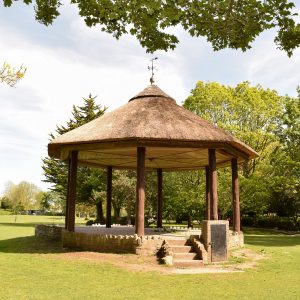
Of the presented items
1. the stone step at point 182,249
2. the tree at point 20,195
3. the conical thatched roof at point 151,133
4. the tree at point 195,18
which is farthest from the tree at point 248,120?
the tree at point 20,195

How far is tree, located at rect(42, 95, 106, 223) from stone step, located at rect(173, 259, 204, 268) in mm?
28257

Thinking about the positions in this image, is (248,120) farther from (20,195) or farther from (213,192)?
(20,195)

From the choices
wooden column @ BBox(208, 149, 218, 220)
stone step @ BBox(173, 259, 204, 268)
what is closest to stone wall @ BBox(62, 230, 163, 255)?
stone step @ BBox(173, 259, 204, 268)

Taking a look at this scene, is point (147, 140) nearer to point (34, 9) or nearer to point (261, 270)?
point (261, 270)

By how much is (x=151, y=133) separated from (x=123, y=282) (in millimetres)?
6911

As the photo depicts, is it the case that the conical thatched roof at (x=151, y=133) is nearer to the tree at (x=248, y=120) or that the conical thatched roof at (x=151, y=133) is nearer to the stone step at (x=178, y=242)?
the stone step at (x=178, y=242)

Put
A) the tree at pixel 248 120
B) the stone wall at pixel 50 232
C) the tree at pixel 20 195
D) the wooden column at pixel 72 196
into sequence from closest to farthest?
the wooden column at pixel 72 196
the stone wall at pixel 50 232
the tree at pixel 248 120
the tree at pixel 20 195

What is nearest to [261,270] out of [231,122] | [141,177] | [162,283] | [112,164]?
[162,283]

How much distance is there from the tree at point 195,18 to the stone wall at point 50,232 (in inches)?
620

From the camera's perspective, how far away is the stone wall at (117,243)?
51.1 feet

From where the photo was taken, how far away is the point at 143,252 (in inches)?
610

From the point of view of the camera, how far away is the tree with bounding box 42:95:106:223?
4369 centimetres

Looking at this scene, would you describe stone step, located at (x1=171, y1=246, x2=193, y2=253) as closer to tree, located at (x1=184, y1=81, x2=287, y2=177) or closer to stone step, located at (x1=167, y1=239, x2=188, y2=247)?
stone step, located at (x1=167, y1=239, x2=188, y2=247)

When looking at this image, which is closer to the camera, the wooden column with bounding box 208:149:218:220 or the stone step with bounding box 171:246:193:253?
the stone step with bounding box 171:246:193:253
